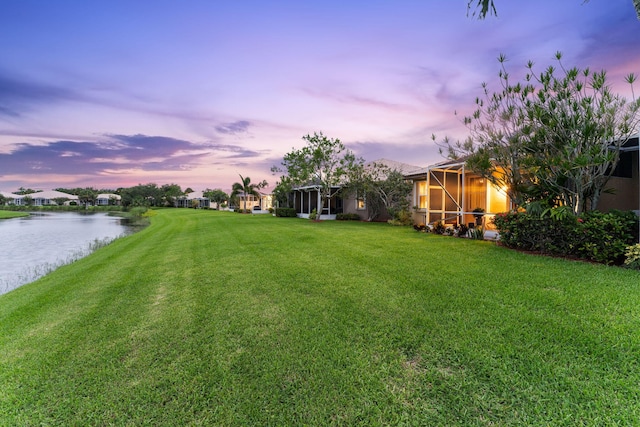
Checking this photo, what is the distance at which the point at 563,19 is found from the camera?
26.7 ft

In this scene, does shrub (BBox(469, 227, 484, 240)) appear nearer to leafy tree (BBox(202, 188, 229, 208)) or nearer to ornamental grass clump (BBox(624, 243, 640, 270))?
ornamental grass clump (BBox(624, 243, 640, 270))

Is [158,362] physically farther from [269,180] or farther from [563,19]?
[269,180]

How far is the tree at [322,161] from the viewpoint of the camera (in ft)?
60.6

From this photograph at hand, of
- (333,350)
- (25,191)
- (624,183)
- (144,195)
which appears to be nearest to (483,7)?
(333,350)

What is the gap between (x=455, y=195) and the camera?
1373 cm

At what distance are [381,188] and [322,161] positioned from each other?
4441 millimetres

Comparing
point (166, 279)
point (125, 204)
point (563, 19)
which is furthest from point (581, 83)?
point (125, 204)

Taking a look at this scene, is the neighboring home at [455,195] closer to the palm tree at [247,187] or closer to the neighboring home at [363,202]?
the neighboring home at [363,202]

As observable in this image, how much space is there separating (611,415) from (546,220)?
6.37 metres

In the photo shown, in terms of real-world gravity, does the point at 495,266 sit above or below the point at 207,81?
below

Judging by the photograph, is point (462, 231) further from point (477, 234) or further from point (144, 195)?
point (144, 195)

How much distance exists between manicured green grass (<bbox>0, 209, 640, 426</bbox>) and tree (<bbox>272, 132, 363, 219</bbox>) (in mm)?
14031

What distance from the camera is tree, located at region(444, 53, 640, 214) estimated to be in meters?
6.29

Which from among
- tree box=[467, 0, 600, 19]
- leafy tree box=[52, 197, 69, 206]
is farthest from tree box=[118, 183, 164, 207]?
tree box=[467, 0, 600, 19]
